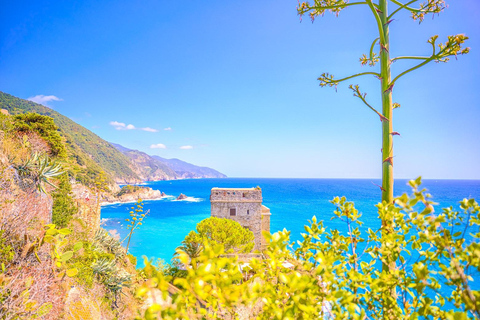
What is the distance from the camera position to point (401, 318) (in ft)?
5.32

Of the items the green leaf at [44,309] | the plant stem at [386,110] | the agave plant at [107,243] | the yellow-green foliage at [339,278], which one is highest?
the plant stem at [386,110]

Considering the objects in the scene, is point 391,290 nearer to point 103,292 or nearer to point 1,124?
point 103,292

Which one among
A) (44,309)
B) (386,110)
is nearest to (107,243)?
(44,309)

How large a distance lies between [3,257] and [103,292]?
5.81 meters

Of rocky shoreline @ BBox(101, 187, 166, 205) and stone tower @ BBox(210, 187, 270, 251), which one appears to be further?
rocky shoreline @ BBox(101, 187, 166, 205)

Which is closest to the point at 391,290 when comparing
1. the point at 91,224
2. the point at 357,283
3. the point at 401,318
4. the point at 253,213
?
the point at 401,318

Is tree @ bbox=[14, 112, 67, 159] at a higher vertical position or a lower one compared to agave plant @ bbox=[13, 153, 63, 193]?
higher

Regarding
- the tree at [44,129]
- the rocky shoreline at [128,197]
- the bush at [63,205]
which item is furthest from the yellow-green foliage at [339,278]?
the rocky shoreline at [128,197]

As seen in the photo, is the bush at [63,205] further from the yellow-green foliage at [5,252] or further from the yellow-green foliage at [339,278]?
the yellow-green foliage at [339,278]

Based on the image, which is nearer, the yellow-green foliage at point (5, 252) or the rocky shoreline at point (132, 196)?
the yellow-green foliage at point (5, 252)

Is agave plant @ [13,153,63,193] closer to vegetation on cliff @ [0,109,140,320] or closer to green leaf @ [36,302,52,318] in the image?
vegetation on cliff @ [0,109,140,320]

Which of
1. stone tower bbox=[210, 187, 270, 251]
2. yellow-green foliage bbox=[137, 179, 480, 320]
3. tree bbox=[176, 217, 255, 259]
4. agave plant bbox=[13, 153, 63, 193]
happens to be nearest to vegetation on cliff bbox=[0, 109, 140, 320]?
agave plant bbox=[13, 153, 63, 193]

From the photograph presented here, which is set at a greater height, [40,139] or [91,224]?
[40,139]

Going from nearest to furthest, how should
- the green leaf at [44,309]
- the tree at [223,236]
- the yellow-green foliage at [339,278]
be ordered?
the yellow-green foliage at [339,278]
the green leaf at [44,309]
the tree at [223,236]
